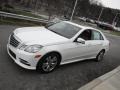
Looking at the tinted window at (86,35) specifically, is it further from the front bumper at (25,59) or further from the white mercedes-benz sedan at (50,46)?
the front bumper at (25,59)

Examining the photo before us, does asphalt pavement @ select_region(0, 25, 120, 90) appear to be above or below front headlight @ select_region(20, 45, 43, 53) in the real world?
below

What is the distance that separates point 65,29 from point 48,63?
1829 mm

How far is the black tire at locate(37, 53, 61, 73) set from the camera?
5827 mm

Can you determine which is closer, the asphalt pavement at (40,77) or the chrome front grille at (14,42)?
the asphalt pavement at (40,77)

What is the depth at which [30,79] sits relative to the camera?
5531 millimetres

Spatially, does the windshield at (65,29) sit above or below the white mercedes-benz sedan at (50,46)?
above

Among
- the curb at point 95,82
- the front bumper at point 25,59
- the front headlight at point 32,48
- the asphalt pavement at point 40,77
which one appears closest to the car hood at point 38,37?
the front headlight at point 32,48

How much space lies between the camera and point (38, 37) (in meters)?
6.15

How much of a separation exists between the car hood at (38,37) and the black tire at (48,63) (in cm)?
41

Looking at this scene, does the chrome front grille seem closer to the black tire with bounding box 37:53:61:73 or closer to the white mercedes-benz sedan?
the white mercedes-benz sedan

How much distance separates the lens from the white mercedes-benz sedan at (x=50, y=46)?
564 cm

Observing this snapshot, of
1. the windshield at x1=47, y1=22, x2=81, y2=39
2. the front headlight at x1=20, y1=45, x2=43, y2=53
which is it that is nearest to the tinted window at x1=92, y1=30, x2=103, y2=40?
the windshield at x1=47, y1=22, x2=81, y2=39

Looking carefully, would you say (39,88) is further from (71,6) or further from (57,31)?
(71,6)

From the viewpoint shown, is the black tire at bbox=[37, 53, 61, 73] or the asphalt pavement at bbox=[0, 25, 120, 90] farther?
the black tire at bbox=[37, 53, 61, 73]
